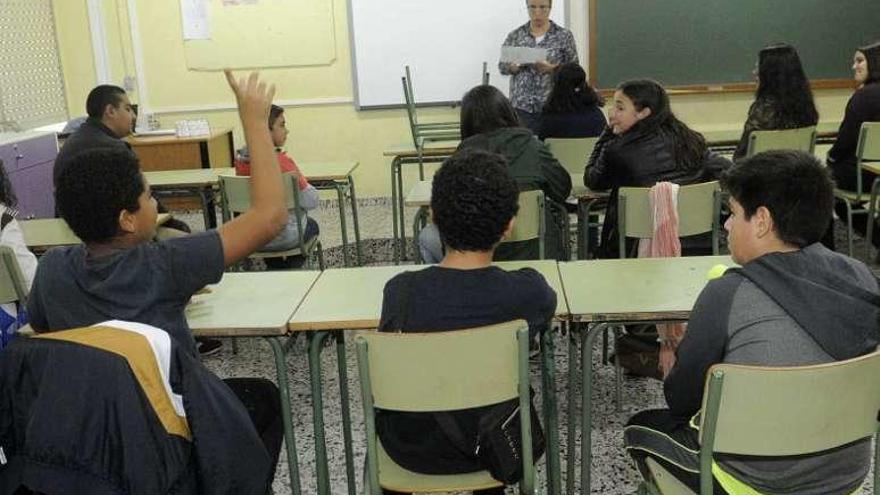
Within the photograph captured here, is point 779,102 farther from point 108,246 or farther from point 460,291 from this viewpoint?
point 108,246

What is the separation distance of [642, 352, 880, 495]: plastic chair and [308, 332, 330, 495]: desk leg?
1036mm

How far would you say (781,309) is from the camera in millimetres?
1521

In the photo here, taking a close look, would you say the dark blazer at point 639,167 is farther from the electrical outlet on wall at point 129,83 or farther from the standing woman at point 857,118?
the electrical outlet on wall at point 129,83

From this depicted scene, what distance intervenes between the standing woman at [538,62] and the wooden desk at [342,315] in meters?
3.14

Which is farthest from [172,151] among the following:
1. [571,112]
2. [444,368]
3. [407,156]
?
[444,368]

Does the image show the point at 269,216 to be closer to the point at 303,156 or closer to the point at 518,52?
the point at 518,52

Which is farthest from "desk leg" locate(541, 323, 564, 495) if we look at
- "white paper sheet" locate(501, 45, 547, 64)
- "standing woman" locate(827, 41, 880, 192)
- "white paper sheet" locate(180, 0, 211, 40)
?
"white paper sheet" locate(180, 0, 211, 40)

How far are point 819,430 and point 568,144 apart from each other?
9.25 feet

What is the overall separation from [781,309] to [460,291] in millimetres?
651

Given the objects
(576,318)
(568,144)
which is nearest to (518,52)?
(568,144)

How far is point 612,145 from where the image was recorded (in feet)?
10.8

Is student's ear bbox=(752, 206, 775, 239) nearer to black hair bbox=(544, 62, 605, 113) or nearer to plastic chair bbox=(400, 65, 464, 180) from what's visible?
black hair bbox=(544, 62, 605, 113)

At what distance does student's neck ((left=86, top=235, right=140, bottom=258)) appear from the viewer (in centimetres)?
173

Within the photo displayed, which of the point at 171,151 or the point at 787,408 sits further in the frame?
the point at 171,151
